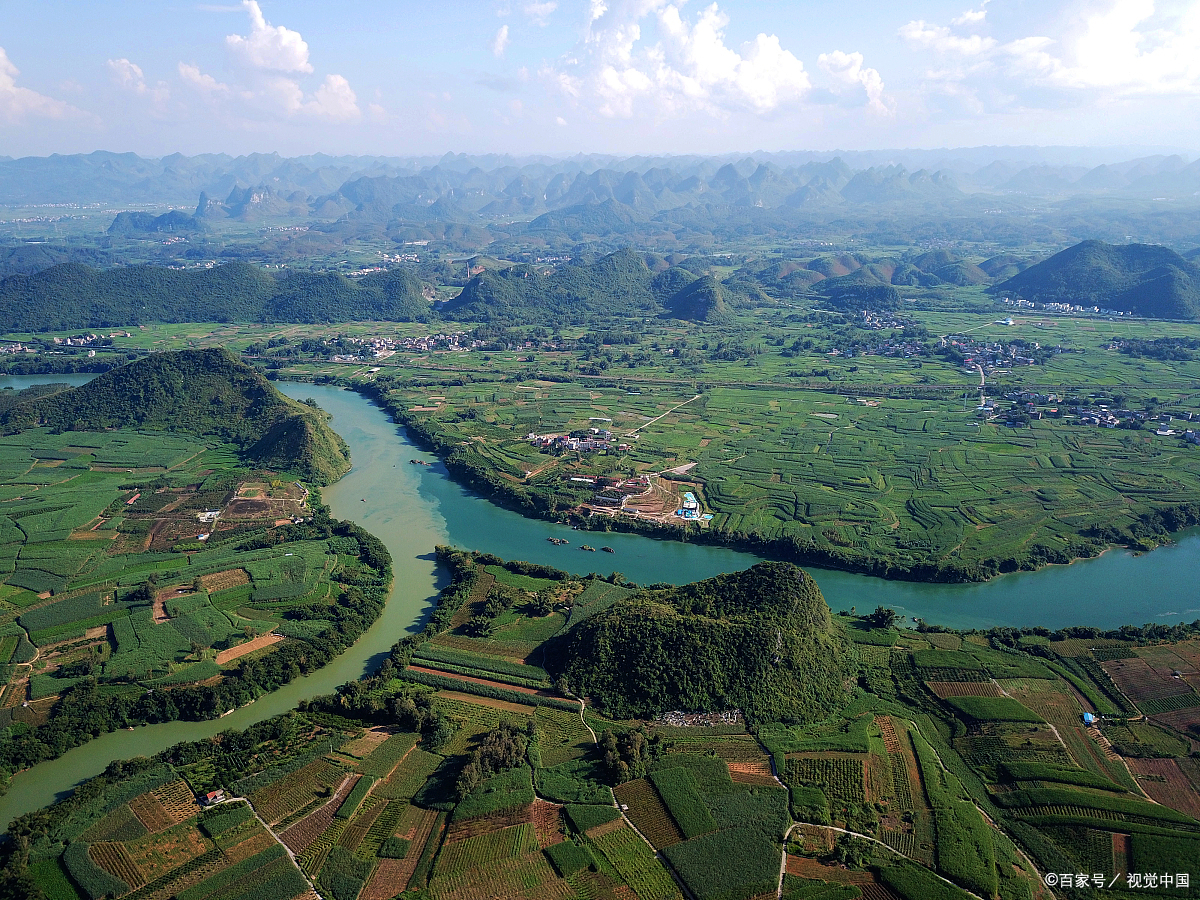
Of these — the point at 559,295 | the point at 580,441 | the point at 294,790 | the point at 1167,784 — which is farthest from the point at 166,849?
the point at 559,295

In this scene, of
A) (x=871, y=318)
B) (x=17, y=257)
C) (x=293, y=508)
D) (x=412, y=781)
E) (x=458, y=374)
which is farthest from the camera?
(x=17, y=257)

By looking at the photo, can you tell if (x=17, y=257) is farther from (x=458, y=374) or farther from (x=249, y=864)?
(x=249, y=864)

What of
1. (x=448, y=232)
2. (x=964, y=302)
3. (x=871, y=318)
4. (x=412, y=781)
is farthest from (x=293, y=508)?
(x=448, y=232)

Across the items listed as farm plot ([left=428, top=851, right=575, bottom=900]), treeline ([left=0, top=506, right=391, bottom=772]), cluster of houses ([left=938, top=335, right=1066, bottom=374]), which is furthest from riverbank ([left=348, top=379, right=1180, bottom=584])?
cluster of houses ([left=938, top=335, right=1066, bottom=374])

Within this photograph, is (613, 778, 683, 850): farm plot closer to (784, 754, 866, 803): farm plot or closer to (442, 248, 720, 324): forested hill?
(784, 754, 866, 803): farm plot

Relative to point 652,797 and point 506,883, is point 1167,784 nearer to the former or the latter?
point 652,797

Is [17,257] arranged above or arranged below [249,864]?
above

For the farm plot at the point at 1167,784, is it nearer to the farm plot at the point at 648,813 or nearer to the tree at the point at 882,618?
the tree at the point at 882,618
